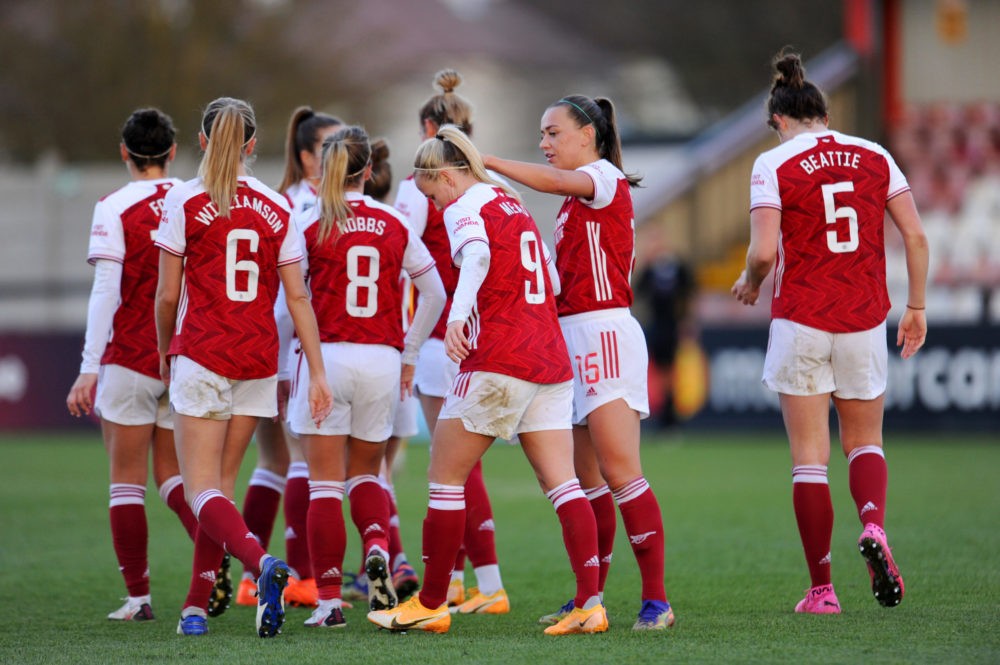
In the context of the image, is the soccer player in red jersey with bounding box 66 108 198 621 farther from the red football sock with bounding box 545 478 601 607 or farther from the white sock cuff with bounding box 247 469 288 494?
the red football sock with bounding box 545 478 601 607

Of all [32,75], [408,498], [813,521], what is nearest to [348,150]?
[813,521]

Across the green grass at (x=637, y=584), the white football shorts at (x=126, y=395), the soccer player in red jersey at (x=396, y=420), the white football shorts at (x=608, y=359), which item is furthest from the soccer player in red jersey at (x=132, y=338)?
the white football shorts at (x=608, y=359)

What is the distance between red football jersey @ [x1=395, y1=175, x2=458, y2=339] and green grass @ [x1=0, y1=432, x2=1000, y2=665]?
149 cm

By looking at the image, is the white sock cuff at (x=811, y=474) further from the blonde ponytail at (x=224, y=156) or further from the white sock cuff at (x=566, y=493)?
the blonde ponytail at (x=224, y=156)

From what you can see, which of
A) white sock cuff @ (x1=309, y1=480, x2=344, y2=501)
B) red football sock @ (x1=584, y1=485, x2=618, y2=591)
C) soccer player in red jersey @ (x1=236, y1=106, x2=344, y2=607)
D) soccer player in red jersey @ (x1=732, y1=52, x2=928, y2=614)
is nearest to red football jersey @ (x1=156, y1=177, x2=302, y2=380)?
white sock cuff @ (x1=309, y1=480, x2=344, y2=501)

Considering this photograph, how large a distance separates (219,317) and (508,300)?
117cm

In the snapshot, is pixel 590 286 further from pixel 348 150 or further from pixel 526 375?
pixel 348 150

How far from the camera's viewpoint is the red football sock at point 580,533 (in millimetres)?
5445

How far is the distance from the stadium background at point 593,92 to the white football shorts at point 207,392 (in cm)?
1013

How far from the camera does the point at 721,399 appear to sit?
1609 centimetres

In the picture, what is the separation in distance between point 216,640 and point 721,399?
37.0 feet

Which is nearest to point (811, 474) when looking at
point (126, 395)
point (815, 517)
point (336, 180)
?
point (815, 517)

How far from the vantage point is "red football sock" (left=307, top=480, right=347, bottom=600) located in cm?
591

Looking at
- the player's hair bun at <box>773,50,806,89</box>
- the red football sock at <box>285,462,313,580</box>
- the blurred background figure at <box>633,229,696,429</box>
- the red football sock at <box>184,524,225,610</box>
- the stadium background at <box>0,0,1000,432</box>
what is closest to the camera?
the red football sock at <box>184,524,225,610</box>
